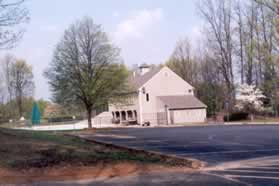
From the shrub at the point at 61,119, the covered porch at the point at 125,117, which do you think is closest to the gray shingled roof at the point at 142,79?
the covered porch at the point at 125,117

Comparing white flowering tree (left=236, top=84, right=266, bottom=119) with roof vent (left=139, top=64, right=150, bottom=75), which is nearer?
white flowering tree (left=236, top=84, right=266, bottom=119)

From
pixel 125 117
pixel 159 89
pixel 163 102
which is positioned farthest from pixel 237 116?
pixel 125 117

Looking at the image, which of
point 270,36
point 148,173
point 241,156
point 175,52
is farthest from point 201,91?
point 148,173

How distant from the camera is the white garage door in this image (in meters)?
60.0

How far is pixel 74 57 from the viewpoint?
1927 inches

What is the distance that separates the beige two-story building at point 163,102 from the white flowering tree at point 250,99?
226 inches

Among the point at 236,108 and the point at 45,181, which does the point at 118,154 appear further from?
the point at 236,108

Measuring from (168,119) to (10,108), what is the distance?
27902mm

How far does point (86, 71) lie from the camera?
161 ft

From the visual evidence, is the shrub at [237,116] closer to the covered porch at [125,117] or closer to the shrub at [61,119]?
the covered porch at [125,117]

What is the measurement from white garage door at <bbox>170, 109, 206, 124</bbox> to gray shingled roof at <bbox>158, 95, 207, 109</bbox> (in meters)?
0.66

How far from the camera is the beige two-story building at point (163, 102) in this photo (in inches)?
2373

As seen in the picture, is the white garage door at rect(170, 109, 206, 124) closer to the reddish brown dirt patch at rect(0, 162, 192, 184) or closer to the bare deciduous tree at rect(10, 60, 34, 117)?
the bare deciduous tree at rect(10, 60, 34, 117)

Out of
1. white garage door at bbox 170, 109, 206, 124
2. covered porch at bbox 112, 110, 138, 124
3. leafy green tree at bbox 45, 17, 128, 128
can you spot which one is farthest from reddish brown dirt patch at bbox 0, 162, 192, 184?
covered porch at bbox 112, 110, 138, 124
